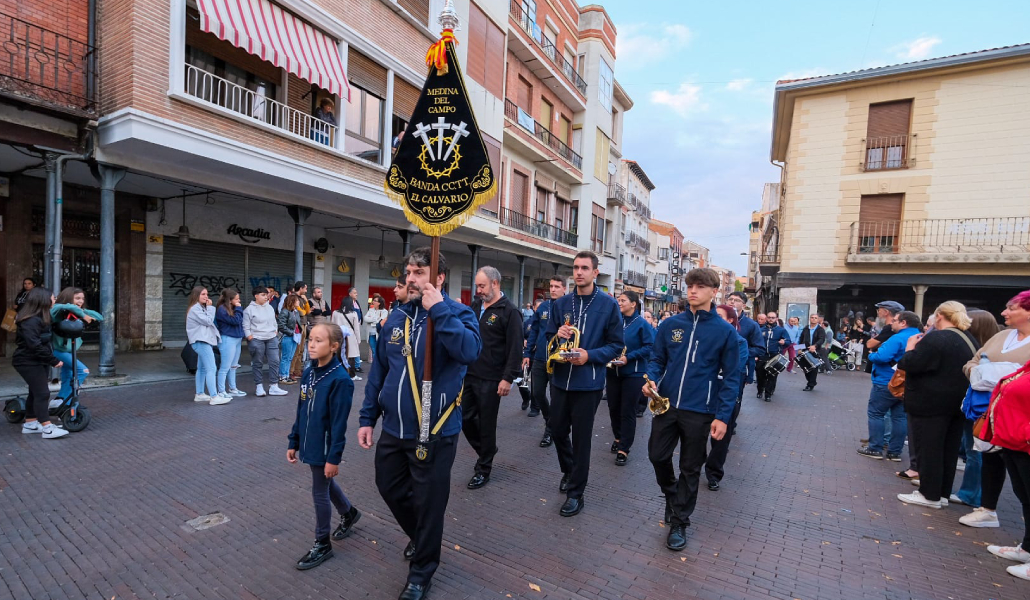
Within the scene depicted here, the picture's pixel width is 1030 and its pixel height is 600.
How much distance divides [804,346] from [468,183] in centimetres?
1376

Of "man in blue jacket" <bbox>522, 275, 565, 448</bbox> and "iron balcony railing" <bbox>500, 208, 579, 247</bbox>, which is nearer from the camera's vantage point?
"man in blue jacket" <bbox>522, 275, 565, 448</bbox>

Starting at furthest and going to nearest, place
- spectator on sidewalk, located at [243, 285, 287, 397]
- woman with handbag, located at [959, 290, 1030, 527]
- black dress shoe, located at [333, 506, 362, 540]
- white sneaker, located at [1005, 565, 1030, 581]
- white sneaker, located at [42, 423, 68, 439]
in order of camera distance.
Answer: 1. spectator on sidewalk, located at [243, 285, 287, 397]
2. white sneaker, located at [42, 423, 68, 439]
3. woman with handbag, located at [959, 290, 1030, 527]
4. black dress shoe, located at [333, 506, 362, 540]
5. white sneaker, located at [1005, 565, 1030, 581]

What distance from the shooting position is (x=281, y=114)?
11242mm

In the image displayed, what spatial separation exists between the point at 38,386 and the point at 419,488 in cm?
535

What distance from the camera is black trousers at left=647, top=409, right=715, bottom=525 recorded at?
3676 mm

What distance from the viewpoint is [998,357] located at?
13.5ft

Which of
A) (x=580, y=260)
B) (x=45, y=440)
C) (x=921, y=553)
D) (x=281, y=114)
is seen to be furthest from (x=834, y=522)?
(x=281, y=114)

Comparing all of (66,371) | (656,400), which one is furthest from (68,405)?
(656,400)

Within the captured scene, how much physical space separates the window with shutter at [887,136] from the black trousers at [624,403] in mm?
16995

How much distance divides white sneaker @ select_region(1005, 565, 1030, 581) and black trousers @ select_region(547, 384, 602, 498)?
3.03 meters

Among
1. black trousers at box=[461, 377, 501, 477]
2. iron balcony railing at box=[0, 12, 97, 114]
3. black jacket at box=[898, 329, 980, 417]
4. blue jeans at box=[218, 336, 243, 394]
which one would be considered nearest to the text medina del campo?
iron balcony railing at box=[0, 12, 97, 114]

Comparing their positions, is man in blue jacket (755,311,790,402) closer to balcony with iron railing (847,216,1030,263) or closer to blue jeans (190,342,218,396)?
balcony with iron railing (847,216,1030,263)

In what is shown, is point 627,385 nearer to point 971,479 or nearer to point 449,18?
point 971,479

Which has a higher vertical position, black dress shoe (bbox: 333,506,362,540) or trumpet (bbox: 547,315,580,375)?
trumpet (bbox: 547,315,580,375)
